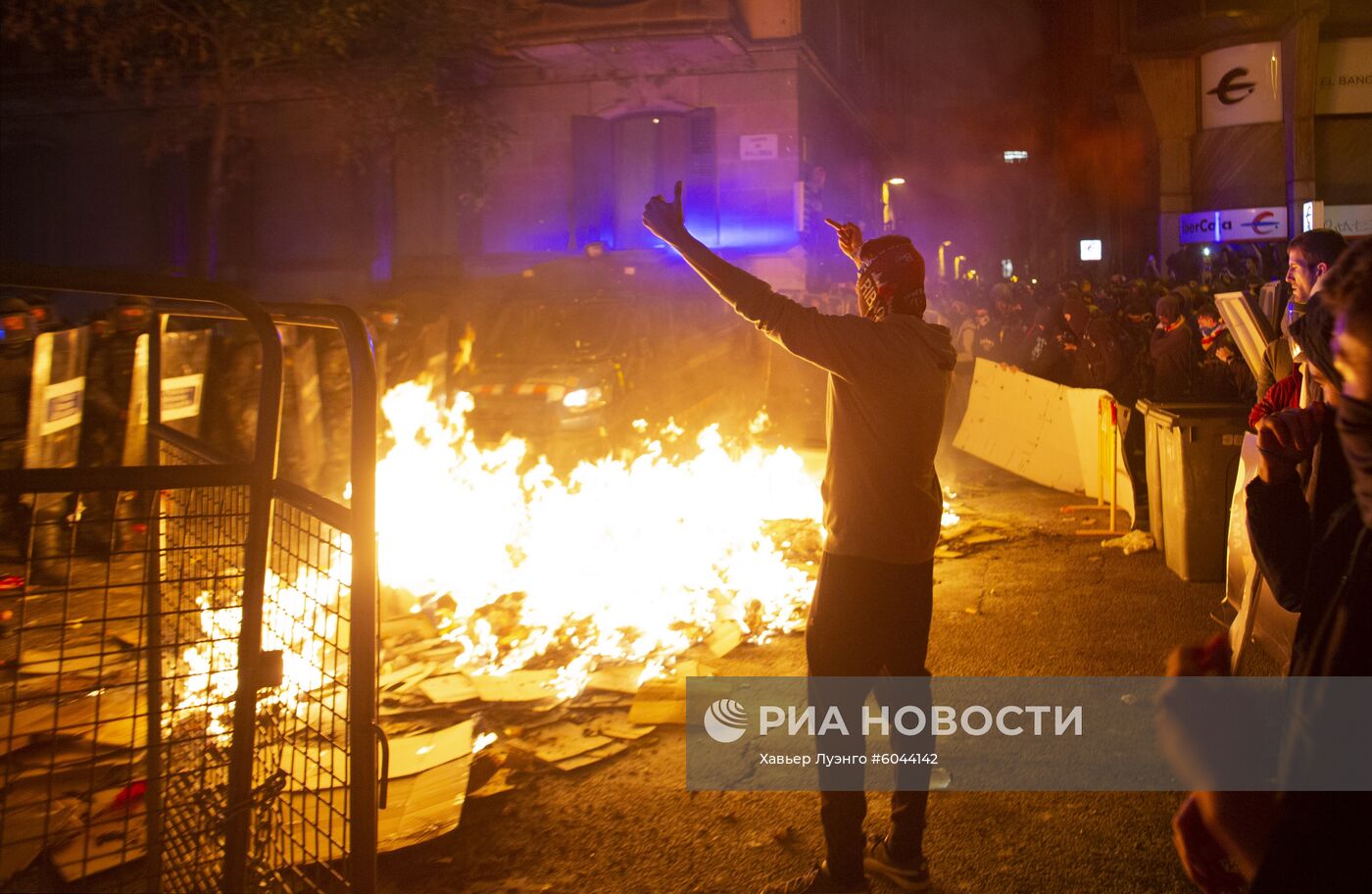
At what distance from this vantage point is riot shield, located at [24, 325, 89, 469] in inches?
283

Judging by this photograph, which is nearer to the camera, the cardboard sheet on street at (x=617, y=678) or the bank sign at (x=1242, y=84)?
the cardboard sheet on street at (x=617, y=678)

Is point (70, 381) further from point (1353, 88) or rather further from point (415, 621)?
point (1353, 88)

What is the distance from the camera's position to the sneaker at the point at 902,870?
3.47 meters

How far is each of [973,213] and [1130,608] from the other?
48.2 m

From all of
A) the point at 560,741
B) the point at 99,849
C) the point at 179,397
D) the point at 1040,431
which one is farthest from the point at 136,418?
the point at 1040,431

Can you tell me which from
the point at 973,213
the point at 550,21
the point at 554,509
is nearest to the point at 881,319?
the point at 554,509

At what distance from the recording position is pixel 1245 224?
29406mm

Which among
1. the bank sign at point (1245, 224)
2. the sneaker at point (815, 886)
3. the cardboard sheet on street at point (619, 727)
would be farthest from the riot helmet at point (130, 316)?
the bank sign at point (1245, 224)

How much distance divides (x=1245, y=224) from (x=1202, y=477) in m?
27.0

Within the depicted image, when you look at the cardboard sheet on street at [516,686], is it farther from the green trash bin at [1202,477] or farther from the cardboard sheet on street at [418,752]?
the green trash bin at [1202,477]

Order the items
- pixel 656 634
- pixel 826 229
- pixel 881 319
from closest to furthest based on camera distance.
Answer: pixel 881 319 < pixel 656 634 < pixel 826 229

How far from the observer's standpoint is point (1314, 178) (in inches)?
1137

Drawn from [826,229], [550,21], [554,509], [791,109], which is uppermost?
[550,21]

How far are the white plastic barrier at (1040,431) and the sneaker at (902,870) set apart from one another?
6348 mm
